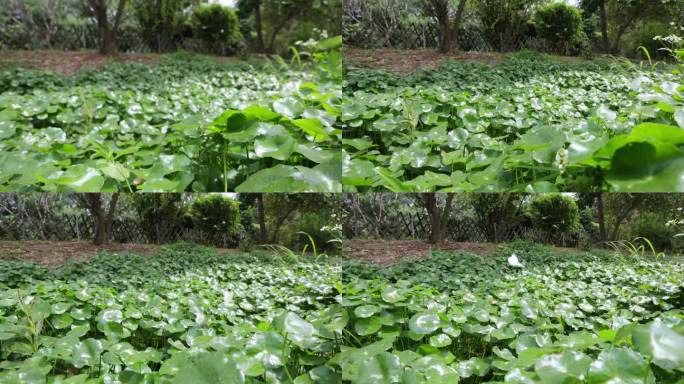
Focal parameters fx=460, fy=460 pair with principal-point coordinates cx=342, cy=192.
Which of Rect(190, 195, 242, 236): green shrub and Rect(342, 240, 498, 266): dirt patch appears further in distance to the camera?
Rect(342, 240, 498, 266): dirt patch

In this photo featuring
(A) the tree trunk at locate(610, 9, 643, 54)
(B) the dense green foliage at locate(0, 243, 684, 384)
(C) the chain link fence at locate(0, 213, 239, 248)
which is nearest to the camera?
(B) the dense green foliage at locate(0, 243, 684, 384)

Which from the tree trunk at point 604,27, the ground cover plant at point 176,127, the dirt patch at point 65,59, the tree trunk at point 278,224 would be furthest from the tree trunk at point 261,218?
the tree trunk at point 604,27

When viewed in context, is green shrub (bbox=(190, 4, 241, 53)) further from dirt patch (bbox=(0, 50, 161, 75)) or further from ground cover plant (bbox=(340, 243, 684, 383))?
ground cover plant (bbox=(340, 243, 684, 383))

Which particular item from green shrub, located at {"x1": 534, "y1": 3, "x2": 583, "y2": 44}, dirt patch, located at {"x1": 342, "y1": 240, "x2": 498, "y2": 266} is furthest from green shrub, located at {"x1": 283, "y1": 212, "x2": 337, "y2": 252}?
green shrub, located at {"x1": 534, "y1": 3, "x2": 583, "y2": 44}

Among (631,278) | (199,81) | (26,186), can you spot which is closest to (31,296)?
(26,186)

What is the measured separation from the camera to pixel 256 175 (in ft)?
3.28

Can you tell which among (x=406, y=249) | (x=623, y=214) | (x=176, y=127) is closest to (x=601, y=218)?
(x=623, y=214)

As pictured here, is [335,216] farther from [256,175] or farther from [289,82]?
[289,82]

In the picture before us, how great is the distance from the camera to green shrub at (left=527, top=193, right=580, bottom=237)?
1.16 meters

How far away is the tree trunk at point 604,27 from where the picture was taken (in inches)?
56.9

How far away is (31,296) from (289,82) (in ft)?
3.74

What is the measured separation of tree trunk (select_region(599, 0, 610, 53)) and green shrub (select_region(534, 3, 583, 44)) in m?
0.07

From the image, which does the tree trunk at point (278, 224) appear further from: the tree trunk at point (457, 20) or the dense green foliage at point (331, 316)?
the tree trunk at point (457, 20)

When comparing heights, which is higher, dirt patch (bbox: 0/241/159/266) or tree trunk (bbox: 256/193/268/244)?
tree trunk (bbox: 256/193/268/244)
